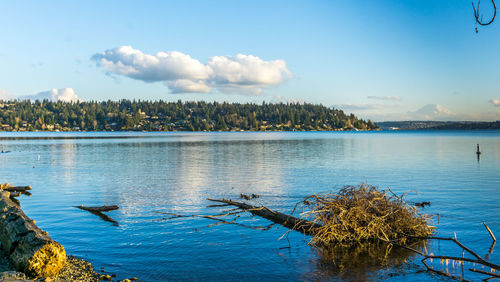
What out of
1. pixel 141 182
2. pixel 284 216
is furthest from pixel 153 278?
pixel 141 182

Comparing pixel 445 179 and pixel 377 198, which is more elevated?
pixel 377 198

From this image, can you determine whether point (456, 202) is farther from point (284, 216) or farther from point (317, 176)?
point (317, 176)

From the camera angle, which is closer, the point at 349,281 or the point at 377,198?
the point at 349,281

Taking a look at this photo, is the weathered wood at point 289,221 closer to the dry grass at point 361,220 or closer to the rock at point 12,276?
the dry grass at point 361,220

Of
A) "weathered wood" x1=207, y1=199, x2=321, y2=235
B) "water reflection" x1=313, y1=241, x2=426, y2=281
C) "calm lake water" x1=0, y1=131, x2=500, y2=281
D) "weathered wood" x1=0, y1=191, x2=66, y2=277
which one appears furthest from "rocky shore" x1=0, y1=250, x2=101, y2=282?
"weathered wood" x1=207, y1=199, x2=321, y2=235

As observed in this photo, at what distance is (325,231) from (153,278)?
6.73 metres

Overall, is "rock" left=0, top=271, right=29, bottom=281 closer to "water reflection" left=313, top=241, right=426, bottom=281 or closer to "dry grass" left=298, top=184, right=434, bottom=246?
"water reflection" left=313, top=241, right=426, bottom=281

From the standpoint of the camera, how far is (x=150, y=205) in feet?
81.3

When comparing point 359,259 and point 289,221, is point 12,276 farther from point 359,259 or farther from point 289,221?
point 289,221

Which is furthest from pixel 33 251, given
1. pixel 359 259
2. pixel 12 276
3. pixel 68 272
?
pixel 359 259

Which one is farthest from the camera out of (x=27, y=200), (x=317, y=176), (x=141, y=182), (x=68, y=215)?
(x=317, y=176)

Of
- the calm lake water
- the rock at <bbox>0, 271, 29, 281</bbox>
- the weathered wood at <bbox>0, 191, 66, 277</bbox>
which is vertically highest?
the weathered wood at <bbox>0, 191, 66, 277</bbox>

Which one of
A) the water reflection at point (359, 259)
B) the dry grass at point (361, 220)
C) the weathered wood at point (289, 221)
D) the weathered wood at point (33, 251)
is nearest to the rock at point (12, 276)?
the weathered wood at point (33, 251)

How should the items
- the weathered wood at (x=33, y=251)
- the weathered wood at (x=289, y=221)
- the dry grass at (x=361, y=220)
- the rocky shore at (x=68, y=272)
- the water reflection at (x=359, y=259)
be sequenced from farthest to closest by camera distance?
1. the weathered wood at (x=289, y=221)
2. the dry grass at (x=361, y=220)
3. the water reflection at (x=359, y=259)
4. the weathered wood at (x=33, y=251)
5. the rocky shore at (x=68, y=272)
